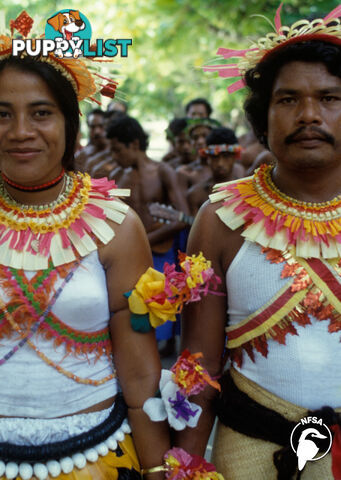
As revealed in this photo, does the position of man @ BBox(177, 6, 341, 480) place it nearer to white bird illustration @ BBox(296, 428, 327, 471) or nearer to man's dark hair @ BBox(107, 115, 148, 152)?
white bird illustration @ BBox(296, 428, 327, 471)

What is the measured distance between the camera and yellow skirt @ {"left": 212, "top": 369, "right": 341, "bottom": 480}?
1931mm

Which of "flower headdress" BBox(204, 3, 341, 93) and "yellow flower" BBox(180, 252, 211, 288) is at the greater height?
"flower headdress" BBox(204, 3, 341, 93)

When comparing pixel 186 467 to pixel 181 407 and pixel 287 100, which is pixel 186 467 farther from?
pixel 287 100

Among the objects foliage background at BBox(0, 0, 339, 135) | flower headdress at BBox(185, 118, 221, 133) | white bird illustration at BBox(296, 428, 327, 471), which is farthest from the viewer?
foliage background at BBox(0, 0, 339, 135)

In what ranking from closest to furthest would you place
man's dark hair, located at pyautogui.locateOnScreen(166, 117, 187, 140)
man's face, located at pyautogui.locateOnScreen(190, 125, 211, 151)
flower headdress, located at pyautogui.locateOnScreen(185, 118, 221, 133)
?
man's face, located at pyautogui.locateOnScreen(190, 125, 211, 151)
flower headdress, located at pyautogui.locateOnScreen(185, 118, 221, 133)
man's dark hair, located at pyautogui.locateOnScreen(166, 117, 187, 140)

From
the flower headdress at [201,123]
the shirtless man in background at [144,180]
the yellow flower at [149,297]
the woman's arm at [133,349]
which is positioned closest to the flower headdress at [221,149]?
the shirtless man in background at [144,180]

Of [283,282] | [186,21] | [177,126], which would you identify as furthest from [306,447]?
[186,21]

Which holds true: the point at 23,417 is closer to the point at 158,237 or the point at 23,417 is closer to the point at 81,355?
the point at 81,355

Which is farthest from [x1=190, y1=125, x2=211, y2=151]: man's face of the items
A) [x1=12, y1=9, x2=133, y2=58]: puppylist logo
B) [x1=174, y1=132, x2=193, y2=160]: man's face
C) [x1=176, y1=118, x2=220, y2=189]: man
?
[x1=12, y1=9, x2=133, y2=58]: puppylist logo

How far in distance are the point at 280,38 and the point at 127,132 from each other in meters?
4.28

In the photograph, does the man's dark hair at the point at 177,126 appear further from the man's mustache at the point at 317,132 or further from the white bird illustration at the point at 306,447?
the white bird illustration at the point at 306,447

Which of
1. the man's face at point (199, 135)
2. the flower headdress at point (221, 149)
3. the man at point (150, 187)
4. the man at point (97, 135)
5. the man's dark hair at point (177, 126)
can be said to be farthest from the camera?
the man at point (97, 135)

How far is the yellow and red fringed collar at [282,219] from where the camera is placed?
200cm

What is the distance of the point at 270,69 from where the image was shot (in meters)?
2.11
